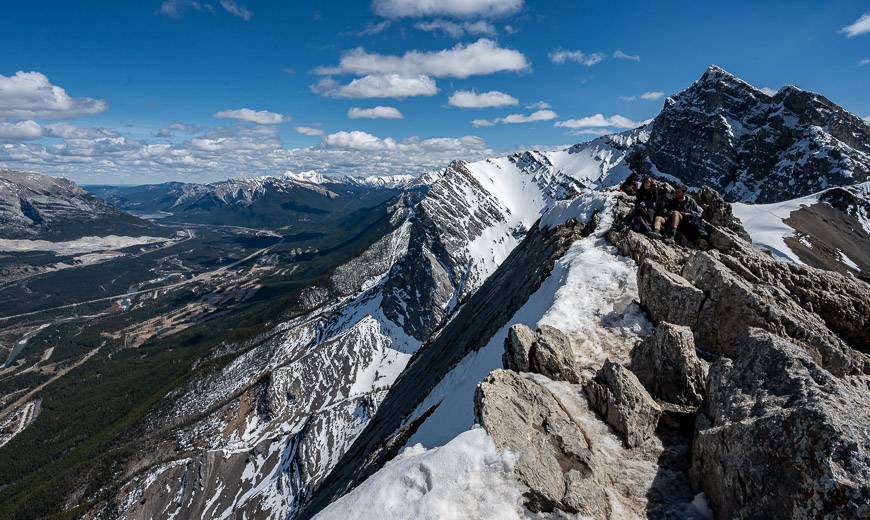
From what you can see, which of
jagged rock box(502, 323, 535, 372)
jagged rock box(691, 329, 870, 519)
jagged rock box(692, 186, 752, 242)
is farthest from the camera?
jagged rock box(692, 186, 752, 242)

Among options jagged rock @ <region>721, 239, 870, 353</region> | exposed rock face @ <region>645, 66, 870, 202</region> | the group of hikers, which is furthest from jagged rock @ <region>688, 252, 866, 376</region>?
exposed rock face @ <region>645, 66, 870, 202</region>

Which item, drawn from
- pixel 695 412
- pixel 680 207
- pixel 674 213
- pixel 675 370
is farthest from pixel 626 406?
pixel 680 207

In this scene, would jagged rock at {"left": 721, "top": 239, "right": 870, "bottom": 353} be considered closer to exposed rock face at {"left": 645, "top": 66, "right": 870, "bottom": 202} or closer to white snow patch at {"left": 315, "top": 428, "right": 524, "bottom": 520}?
white snow patch at {"left": 315, "top": 428, "right": 524, "bottom": 520}

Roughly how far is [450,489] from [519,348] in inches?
297

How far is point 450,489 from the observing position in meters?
11.1

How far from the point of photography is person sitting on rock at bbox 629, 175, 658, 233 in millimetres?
28250

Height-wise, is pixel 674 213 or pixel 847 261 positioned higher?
Result: pixel 674 213

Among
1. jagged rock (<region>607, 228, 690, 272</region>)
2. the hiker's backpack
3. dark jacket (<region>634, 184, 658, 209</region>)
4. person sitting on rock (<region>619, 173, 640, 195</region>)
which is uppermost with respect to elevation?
person sitting on rock (<region>619, 173, 640, 195</region>)

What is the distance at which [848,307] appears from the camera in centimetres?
2148

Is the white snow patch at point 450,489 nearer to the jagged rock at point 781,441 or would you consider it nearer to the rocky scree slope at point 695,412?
the rocky scree slope at point 695,412

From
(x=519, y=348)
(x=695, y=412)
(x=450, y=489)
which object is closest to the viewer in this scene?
(x=450, y=489)

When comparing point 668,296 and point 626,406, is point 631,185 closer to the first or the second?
point 668,296

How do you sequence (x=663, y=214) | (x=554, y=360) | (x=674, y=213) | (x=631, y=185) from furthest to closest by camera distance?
(x=631, y=185)
(x=663, y=214)
(x=674, y=213)
(x=554, y=360)

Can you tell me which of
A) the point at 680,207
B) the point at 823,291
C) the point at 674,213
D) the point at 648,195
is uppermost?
the point at 648,195
